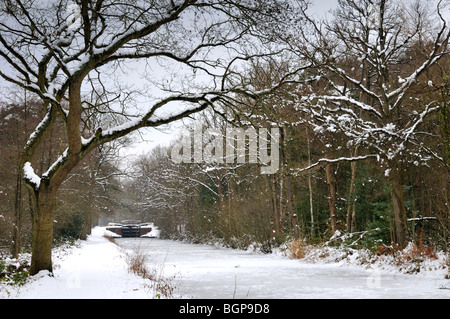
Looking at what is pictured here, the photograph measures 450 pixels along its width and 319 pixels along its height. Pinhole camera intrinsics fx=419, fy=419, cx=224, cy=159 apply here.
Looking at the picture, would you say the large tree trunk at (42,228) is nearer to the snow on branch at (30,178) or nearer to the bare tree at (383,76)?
the snow on branch at (30,178)

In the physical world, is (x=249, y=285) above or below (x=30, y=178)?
below

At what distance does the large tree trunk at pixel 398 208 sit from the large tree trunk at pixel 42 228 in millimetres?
9733

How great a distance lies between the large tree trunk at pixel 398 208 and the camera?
42.2 ft

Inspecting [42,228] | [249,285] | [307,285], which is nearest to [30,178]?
[42,228]

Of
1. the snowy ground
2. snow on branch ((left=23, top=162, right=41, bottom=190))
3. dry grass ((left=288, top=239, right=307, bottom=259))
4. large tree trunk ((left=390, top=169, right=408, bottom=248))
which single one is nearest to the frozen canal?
the snowy ground

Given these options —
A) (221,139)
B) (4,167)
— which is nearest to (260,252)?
(221,139)

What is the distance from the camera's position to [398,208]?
1299cm

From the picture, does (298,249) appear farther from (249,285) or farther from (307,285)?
(249,285)

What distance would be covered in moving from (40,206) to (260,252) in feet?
51.2

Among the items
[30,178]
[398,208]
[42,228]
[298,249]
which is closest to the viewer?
[42,228]

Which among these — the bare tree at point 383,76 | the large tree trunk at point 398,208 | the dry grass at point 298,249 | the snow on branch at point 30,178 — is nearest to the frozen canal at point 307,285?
the large tree trunk at point 398,208

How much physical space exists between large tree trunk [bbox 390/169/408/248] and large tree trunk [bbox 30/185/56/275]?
9733 millimetres

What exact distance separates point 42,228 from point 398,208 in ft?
33.3
